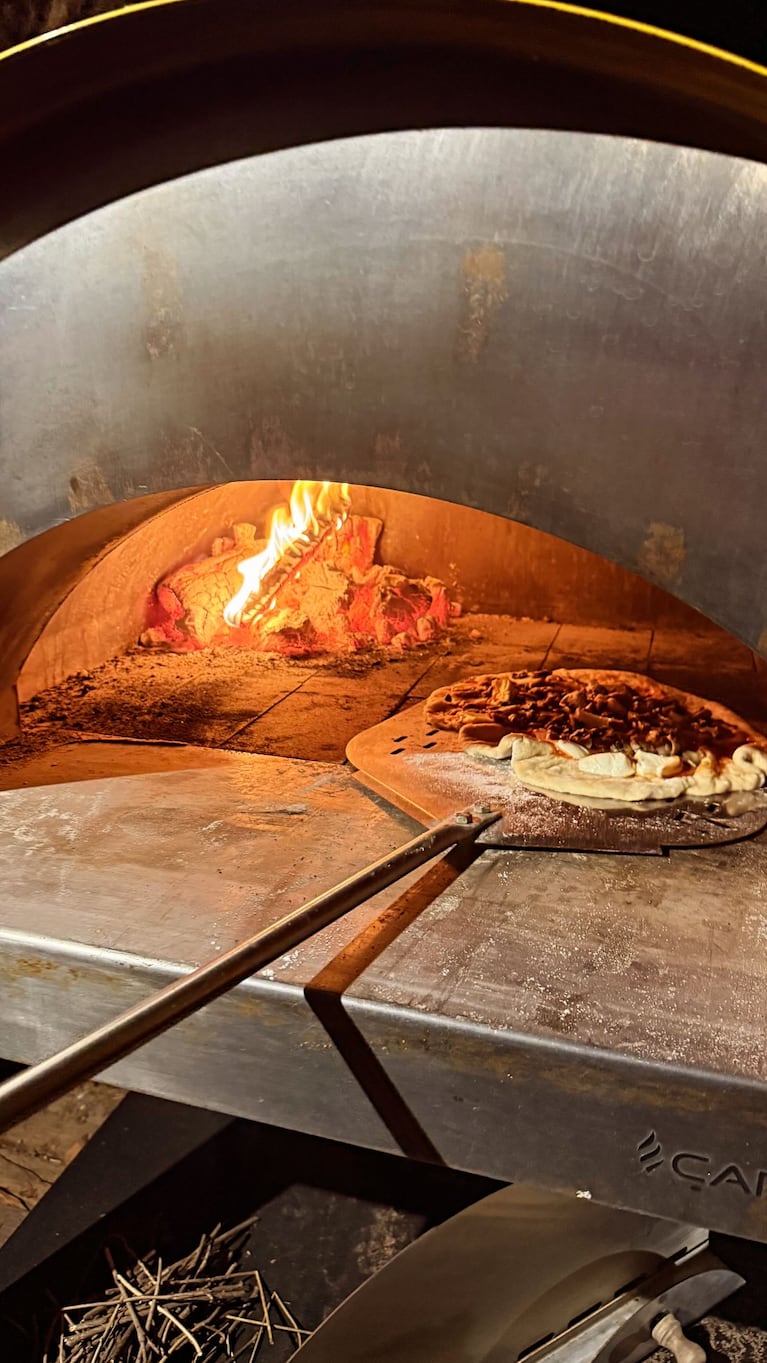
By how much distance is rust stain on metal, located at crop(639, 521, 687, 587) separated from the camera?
1.55 metres

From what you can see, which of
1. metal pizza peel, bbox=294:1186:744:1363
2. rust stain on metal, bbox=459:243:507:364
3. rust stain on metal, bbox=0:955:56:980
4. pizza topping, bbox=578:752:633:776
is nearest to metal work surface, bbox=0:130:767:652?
rust stain on metal, bbox=459:243:507:364

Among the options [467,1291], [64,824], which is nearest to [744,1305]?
[467,1291]

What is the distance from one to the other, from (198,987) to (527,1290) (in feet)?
3.38

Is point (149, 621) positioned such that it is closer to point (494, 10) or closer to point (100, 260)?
point (100, 260)

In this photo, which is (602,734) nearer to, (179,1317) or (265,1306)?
(265,1306)

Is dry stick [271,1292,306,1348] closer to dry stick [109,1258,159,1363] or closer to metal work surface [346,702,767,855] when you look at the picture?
dry stick [109,1258,159,1363]

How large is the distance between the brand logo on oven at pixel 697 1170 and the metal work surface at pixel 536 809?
0.59m

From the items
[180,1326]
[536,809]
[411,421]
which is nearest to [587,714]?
[536,809]

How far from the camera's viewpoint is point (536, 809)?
6.33 feet

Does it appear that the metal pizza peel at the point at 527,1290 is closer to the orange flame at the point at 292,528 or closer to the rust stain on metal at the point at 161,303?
the rust stain on metal at the point at 161,303

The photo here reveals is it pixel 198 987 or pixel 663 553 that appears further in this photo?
pixel 663 553

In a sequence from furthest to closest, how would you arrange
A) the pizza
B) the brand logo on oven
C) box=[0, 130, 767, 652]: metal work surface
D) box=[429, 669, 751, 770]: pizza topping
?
box=[429, 669, 751, 770]: pizza topping
the pizza
box=[0, 130, 767, 652]: metal work surface
the brand logo on oven

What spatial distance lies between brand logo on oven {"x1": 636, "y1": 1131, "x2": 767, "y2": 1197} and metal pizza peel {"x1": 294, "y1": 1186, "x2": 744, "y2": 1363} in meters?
0.50

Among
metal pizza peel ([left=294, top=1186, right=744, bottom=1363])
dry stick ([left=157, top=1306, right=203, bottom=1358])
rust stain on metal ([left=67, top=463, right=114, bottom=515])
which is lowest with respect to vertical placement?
dry stick ([left=157, top=1306, right=203, bottom=1358])
